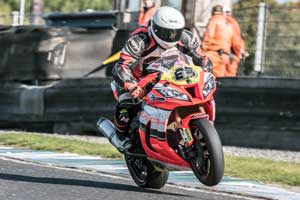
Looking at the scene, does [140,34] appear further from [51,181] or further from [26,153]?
[26,153]

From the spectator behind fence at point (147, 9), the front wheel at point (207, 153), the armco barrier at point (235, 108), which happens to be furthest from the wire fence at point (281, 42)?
the front wheel at point (207, 153)

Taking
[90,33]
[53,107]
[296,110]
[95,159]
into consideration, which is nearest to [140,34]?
[95,159]

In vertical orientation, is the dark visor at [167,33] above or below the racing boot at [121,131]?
above

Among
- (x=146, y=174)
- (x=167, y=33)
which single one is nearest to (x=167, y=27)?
(x=167, y=33)

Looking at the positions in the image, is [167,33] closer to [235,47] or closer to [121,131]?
[121,131]

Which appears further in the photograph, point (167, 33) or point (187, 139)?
point (167, 33)

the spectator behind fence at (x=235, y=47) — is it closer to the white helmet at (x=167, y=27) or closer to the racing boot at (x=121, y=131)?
the racing boot at (x=121, y=131)

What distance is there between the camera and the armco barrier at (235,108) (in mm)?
13000

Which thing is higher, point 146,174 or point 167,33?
point 167,33

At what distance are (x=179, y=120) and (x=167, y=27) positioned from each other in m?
0.88

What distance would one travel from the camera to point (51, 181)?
9.15 metres

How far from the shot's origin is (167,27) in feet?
28.4

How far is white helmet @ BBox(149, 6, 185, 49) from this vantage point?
28.4 ft

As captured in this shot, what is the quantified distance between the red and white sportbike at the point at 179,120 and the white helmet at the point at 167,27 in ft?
0.37
